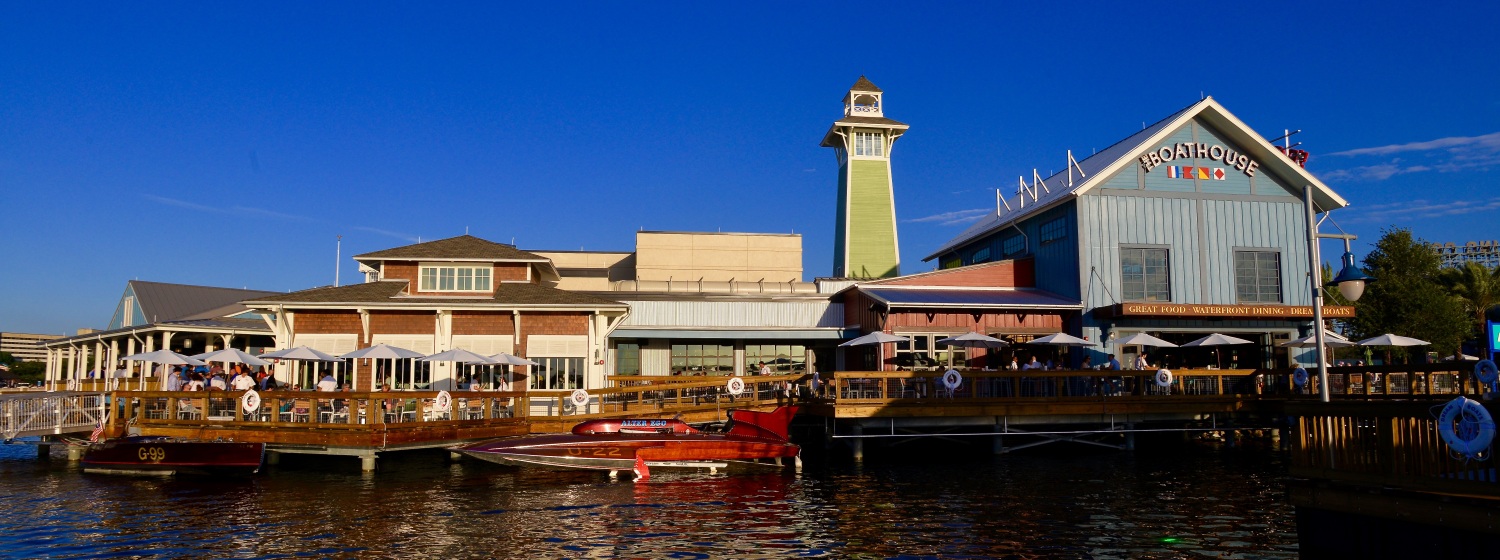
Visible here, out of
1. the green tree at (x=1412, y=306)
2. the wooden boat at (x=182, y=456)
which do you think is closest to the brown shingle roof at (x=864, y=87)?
the green tree at (x=1412, y=306)

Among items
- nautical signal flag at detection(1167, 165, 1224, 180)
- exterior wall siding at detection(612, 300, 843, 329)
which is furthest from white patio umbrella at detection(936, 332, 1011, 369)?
nautical signal flag at detection(1167, 165, 1224, 180)

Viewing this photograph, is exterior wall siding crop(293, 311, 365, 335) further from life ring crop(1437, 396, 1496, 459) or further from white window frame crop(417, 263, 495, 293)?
life ring crop(1437, 396, 1496, 459)

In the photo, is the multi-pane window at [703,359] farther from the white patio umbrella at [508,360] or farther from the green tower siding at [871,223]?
the green tower siding at [871,223]

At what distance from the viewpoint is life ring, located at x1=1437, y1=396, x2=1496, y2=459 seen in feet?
30.7

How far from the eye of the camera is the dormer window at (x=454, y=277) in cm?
3191

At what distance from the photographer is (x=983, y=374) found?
25188 mm

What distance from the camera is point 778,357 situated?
34.9 metres

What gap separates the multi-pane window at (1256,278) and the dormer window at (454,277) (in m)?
24.7

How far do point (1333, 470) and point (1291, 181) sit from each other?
993 inches

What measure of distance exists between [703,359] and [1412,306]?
33.1m

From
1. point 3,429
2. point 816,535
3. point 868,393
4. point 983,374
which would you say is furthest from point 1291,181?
point 3,429

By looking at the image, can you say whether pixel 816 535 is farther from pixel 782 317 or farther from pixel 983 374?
pixel 782 317

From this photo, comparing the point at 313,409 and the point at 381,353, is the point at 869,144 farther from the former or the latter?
the point at 313,409

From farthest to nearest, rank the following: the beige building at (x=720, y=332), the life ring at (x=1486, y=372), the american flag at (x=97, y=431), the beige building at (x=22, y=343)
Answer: the beige building at (x=22, y=343)
the beige building at (x=720, y=332)
the american flag at (x=97, y=431)
the life ring at (x=1486, y=372)
